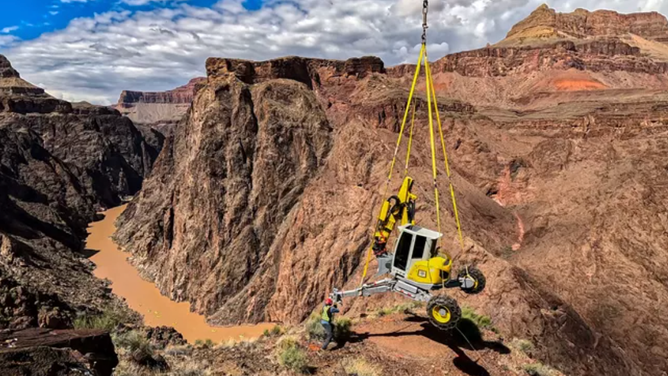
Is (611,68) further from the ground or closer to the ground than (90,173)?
further from the ground

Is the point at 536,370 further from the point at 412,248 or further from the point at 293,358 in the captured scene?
the point at 293,358

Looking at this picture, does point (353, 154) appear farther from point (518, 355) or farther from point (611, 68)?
point (611, 68)

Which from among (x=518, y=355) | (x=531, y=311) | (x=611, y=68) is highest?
(x=611, y=68)

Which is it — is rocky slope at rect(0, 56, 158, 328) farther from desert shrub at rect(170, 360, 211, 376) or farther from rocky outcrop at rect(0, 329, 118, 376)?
rocky outcrop at rect(0, 329, 118, 376)

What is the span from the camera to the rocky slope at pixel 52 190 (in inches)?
897

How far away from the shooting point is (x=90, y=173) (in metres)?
87.2

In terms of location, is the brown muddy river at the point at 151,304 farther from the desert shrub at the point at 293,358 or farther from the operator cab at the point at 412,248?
the operator cab at the point at 412,248

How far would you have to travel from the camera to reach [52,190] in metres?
69.2

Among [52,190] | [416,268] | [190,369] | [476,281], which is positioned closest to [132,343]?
[190,369]

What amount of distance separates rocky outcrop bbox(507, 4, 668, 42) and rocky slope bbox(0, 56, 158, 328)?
11027 centimetres

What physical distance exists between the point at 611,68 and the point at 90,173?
113 meters

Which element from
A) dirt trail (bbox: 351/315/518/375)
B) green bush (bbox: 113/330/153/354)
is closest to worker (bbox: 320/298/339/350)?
dirt trail (bbox: 351/315/518/375)

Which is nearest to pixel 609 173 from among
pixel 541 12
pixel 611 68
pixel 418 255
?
pixel 418 255

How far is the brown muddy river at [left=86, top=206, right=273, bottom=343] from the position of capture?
1261 inches
